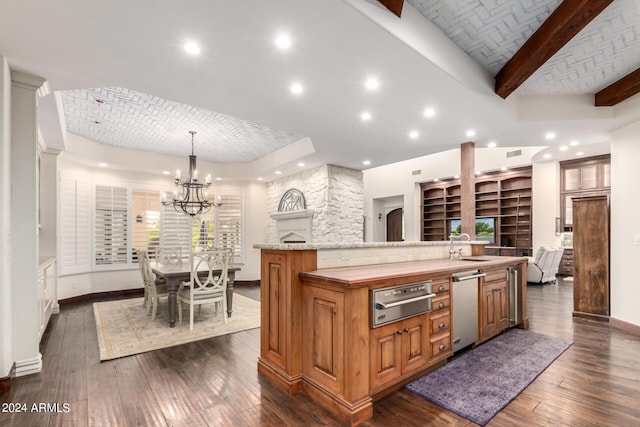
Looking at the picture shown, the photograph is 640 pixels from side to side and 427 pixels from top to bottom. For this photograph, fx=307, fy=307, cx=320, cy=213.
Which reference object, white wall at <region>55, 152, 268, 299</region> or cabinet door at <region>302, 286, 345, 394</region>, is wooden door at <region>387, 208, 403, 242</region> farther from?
cabinet door at <region>302, 286, 345, 394</region>

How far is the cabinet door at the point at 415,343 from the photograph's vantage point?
237cm

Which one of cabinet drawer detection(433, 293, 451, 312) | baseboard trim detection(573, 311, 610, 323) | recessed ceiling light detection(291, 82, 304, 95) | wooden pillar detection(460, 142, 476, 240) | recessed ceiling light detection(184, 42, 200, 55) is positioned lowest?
baseboard trim detection(573, 311, 610, 323)

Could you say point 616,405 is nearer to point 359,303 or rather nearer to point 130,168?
point 359,303

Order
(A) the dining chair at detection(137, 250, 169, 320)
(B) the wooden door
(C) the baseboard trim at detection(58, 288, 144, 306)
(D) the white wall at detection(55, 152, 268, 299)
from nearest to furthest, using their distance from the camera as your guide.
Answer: (A) the dining chair at detection(137, 250, 169, 320)
(C) the baseboard trim at detection(58, 288, 144, 306)
(D) the white wall at detection(55, 152, 268, 299)
(B) the wooden door

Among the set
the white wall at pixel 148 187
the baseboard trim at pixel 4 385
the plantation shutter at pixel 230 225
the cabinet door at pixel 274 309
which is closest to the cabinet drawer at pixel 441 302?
the cabinet door at pixel 274 309

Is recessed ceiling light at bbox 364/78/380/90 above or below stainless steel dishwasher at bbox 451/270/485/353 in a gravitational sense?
above

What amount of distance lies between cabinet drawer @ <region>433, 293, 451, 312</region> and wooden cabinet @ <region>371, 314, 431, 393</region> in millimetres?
158

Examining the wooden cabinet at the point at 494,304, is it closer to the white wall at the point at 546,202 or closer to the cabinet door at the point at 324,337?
the cabinet door at the point at 324,337

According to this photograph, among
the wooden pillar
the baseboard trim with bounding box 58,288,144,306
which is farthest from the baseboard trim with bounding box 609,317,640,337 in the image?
the baseboard trim with bounding box 58,288,144,306

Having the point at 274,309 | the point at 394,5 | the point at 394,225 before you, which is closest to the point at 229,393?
the point at 274,309

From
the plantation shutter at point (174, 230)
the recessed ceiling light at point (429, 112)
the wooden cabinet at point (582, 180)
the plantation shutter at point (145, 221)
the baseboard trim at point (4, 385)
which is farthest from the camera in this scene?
the wooden cabinet at point (582, 180)

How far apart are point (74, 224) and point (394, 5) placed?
6412mm

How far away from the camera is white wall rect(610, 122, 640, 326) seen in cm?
393

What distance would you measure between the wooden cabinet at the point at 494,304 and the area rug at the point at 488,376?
155 millimetres
